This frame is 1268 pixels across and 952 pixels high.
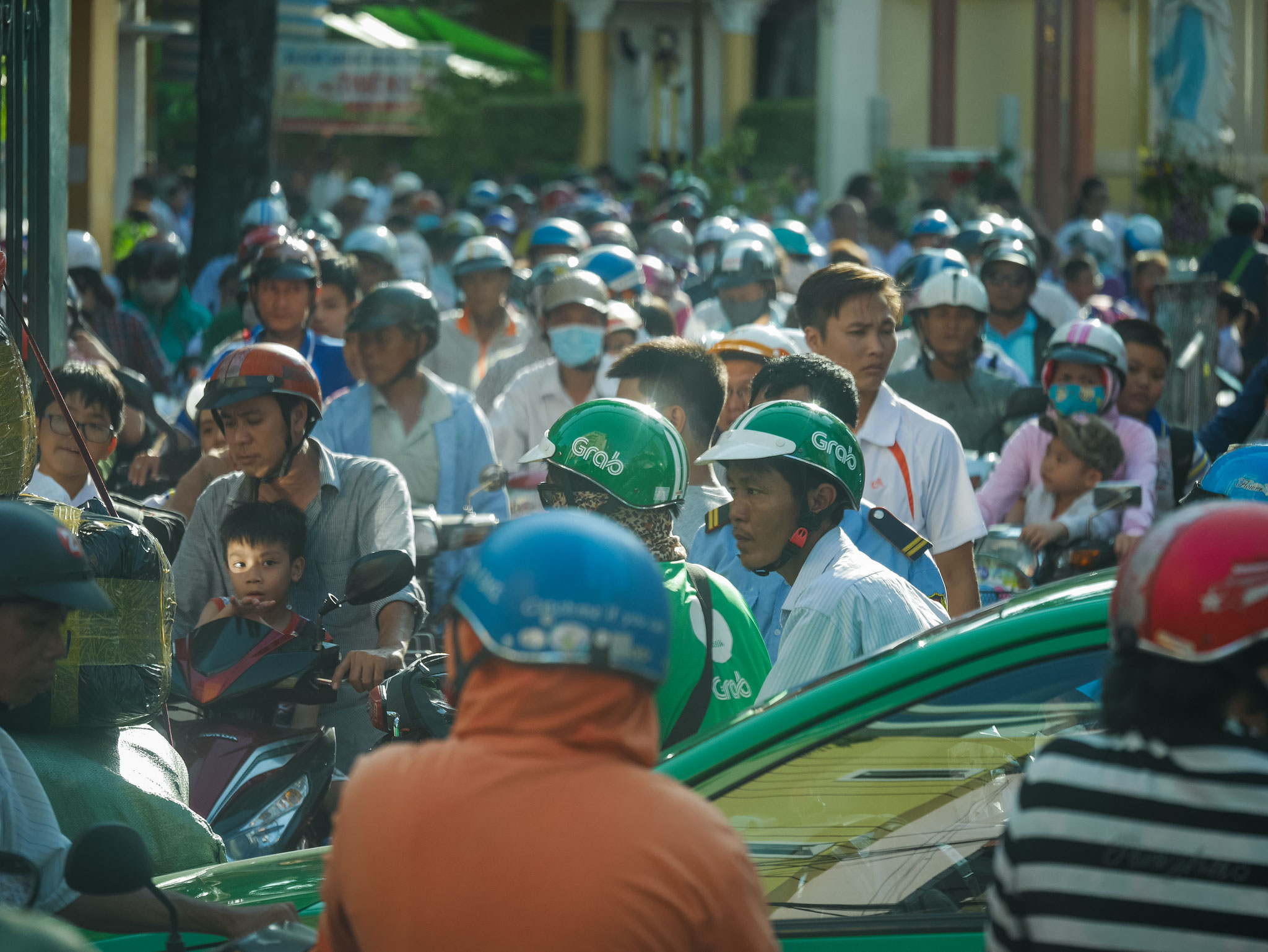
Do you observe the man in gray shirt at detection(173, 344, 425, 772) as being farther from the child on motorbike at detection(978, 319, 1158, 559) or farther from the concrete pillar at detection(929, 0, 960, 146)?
the concrete pillar at detection(929, 0, 960, 146)

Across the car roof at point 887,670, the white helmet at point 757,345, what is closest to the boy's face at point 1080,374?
the white helmet at point 757,345

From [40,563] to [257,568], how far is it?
2038 mm

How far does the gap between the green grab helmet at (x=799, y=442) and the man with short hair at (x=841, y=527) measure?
Answer: 1.03 ft

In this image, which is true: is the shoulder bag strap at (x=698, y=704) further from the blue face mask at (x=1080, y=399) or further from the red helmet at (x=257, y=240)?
the red helmet at (x=257, y=240)

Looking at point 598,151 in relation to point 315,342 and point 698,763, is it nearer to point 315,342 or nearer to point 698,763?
point 315,342

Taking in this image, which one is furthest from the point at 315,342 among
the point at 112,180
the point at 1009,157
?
the point at 1009,157

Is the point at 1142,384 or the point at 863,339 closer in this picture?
the point at 863,339

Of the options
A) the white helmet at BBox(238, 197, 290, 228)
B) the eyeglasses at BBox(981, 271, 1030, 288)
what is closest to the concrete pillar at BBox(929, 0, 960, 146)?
the white helmet at BBox(238, 197, 290, 228)

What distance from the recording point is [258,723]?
461cm

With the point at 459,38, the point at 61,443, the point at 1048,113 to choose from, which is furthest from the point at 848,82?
the point at 61,443

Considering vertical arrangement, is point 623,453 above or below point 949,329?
below

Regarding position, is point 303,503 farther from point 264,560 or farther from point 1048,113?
point 1048,113

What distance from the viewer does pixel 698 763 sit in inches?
122

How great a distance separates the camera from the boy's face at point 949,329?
774 cm
